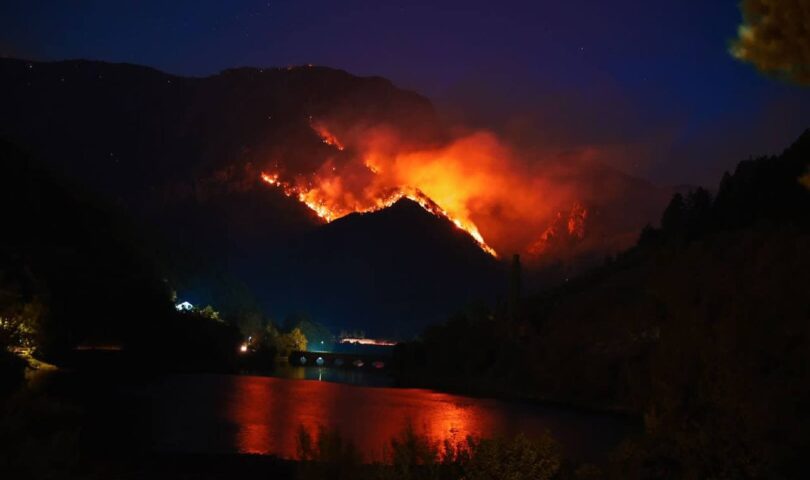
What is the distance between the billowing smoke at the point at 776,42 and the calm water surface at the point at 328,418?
2454 cm

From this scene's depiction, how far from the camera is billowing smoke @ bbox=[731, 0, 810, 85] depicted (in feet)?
19.7

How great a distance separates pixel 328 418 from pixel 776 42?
41.5m

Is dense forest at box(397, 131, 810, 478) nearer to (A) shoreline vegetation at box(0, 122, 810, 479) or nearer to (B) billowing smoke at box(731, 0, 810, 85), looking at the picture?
(A) shoreline vegetation at box(0, 122, 810, 479)

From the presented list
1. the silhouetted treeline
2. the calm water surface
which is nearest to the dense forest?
the calm water surface

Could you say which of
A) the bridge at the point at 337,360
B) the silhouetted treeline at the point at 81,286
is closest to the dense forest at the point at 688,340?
the bridge at the point at 337,360

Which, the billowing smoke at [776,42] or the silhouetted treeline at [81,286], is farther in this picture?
the silhouetted treeline at [81,286]

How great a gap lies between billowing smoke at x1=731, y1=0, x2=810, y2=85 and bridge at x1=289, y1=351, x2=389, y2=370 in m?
114

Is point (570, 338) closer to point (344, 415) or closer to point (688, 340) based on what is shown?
point (344, 415)

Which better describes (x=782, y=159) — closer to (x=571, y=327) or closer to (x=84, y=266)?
(x=571, y=327)

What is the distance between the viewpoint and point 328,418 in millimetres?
45031

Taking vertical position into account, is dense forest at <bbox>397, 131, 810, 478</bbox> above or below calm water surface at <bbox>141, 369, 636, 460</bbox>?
above

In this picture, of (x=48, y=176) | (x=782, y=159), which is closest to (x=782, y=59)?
(x=782, y=159)

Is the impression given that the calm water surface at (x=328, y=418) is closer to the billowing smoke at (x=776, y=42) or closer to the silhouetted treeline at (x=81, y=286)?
the silhouetted treeline at (x=81, y=286)

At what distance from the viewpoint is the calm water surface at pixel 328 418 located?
34.2 m
